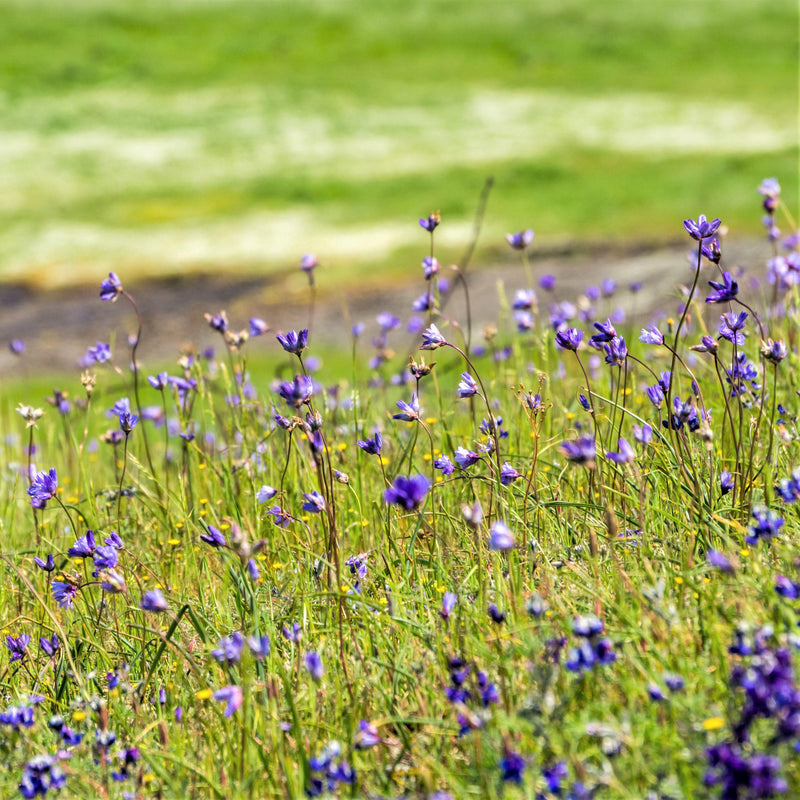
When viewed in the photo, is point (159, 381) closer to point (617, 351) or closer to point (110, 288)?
point (110, 288)

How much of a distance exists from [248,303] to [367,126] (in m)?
18.0

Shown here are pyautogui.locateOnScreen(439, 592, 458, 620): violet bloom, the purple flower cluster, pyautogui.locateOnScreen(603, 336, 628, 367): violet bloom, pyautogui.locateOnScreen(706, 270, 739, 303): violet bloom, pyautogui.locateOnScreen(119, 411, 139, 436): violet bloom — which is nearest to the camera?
the purple flower cluster

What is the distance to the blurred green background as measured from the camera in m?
18.9

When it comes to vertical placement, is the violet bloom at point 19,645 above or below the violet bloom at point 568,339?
below

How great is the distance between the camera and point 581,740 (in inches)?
80.4

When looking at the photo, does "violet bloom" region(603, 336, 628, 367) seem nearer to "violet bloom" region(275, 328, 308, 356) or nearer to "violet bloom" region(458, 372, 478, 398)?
"violet bloom" region(458, 372, 478, 398)

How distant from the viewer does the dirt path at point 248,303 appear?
1262 centimetres

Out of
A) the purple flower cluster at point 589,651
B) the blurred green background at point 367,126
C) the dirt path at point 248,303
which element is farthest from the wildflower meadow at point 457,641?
the blurred green background at point 367,126

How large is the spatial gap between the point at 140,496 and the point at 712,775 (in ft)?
8.59

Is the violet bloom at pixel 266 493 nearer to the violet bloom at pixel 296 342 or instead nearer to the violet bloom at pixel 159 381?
the violet bloom at pixel 296 342

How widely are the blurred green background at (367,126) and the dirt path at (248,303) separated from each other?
105 cm

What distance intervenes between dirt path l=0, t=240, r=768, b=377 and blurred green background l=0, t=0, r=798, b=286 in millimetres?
1051

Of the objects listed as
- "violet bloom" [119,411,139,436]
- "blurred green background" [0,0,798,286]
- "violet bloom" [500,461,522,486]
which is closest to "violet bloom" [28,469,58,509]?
"violet bloom" [119,411,139,436]

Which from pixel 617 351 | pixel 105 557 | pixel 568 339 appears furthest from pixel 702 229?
pixel 105 557
